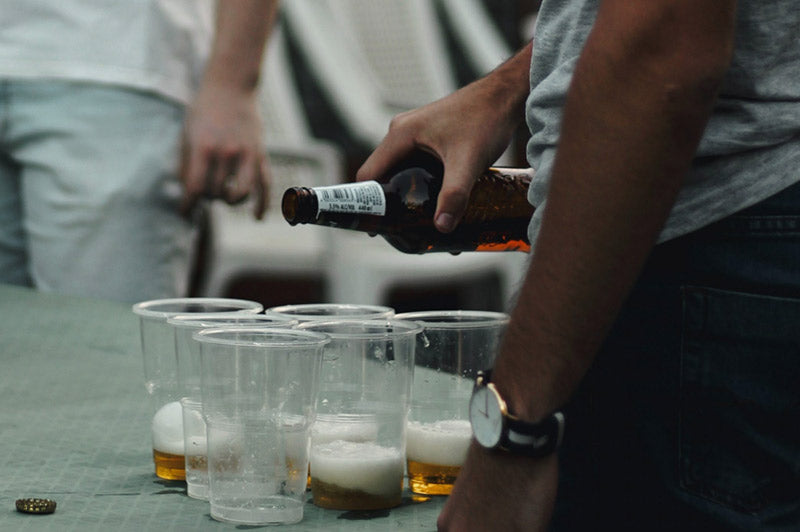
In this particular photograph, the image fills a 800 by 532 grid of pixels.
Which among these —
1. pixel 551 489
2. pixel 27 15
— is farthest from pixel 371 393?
pixel 27 15

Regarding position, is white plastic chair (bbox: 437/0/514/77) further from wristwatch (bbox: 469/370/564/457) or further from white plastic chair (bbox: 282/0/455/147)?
wristwatch (bbox: 469/370/564/457)

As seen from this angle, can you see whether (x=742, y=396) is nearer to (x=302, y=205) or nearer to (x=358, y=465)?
(x=358, y=465)

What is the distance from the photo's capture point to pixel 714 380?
78cm

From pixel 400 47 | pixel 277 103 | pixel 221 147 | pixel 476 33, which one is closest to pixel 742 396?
pixel 221 147

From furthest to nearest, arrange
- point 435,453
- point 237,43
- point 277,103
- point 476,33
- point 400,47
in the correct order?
point 476,33 < point 400,47 < point 277,103 < point 237,43 < point 435,453

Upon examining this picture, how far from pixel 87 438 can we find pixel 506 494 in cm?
55

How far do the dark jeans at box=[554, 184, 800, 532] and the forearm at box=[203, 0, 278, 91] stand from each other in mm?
1190

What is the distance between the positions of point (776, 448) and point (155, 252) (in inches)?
54.4

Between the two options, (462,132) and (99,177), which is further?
(99,177)

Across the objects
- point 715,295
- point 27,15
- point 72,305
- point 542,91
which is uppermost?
point 27,15

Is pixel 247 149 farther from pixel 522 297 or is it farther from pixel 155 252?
pixel 522 297

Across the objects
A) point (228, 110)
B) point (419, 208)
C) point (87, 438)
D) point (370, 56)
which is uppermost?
point (370, 56)

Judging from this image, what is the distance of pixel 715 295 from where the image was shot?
2.54 feet

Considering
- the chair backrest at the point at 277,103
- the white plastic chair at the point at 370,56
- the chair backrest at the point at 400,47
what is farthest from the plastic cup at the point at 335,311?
the chair backrest at the point at 400,47
